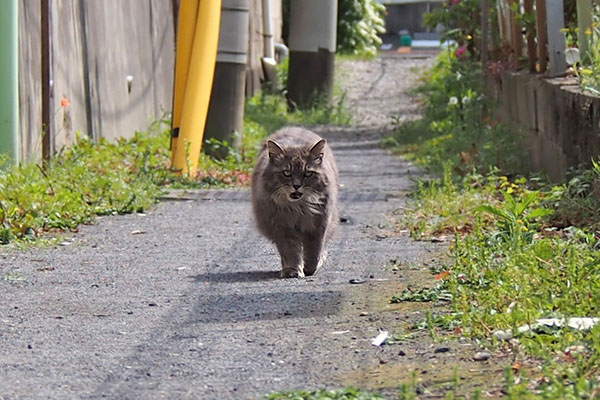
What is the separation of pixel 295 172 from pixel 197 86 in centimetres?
502

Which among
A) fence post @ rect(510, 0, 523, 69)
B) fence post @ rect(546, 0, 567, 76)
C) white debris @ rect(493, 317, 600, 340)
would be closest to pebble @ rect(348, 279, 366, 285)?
white debris @ rect(493, 317, 600, 340)

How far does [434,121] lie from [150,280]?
11542 mm

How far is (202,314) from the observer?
20.9 feet

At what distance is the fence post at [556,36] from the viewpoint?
11.4 meters

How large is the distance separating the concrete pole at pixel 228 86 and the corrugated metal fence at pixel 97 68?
3.47ft

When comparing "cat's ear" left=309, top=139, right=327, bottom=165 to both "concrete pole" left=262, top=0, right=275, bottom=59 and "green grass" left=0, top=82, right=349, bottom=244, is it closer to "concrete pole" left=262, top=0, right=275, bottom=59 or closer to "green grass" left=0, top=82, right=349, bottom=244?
"green grass" left=0, top=82, right=349, bottom=244

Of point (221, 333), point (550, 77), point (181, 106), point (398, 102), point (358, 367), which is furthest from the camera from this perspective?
point (398, 102)

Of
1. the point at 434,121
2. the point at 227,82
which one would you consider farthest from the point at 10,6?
the point at 434,121

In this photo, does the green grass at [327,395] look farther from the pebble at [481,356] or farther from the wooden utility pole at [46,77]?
the wooden utility pole at [46,77]

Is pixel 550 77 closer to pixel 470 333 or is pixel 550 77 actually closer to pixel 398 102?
pixel 470 333

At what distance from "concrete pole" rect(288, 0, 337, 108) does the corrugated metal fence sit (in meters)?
4.36

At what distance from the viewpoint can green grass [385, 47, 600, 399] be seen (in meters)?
4.75

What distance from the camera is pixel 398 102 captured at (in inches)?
909

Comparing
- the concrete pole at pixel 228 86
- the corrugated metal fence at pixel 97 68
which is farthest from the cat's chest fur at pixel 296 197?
the concrete pole at pixel 228 86
